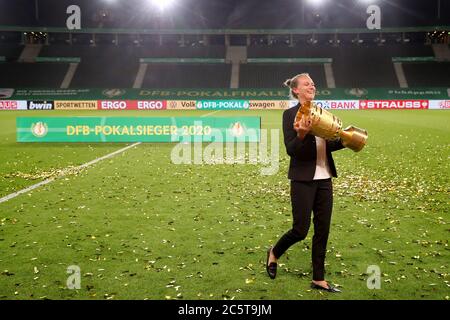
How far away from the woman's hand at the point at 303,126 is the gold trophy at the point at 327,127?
0.04 meters

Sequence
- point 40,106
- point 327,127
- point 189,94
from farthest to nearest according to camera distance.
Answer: point 189,94 < point 40,106 < point 327,127

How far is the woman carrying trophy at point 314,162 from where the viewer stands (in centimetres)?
459

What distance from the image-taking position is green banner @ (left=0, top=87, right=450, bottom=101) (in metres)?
49.2

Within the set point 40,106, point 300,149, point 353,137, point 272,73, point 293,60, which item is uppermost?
point 293,60

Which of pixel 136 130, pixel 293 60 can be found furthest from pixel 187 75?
pixel 136 130

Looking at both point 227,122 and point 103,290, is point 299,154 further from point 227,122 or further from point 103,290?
point 227,122

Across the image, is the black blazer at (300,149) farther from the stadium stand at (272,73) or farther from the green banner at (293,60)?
the green banner at (293,60)

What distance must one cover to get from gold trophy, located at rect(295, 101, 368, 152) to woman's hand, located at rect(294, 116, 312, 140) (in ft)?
0.12

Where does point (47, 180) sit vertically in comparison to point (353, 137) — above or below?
below

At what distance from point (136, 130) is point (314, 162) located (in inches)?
598

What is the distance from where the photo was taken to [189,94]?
167ft

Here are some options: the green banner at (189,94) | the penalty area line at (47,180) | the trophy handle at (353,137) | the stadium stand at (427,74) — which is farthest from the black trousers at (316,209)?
the stadium stand at (427,74)

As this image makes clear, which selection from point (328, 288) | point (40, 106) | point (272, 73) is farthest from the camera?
point (272, 73)

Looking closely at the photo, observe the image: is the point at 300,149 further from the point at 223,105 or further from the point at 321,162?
Result: the point at 223,105
